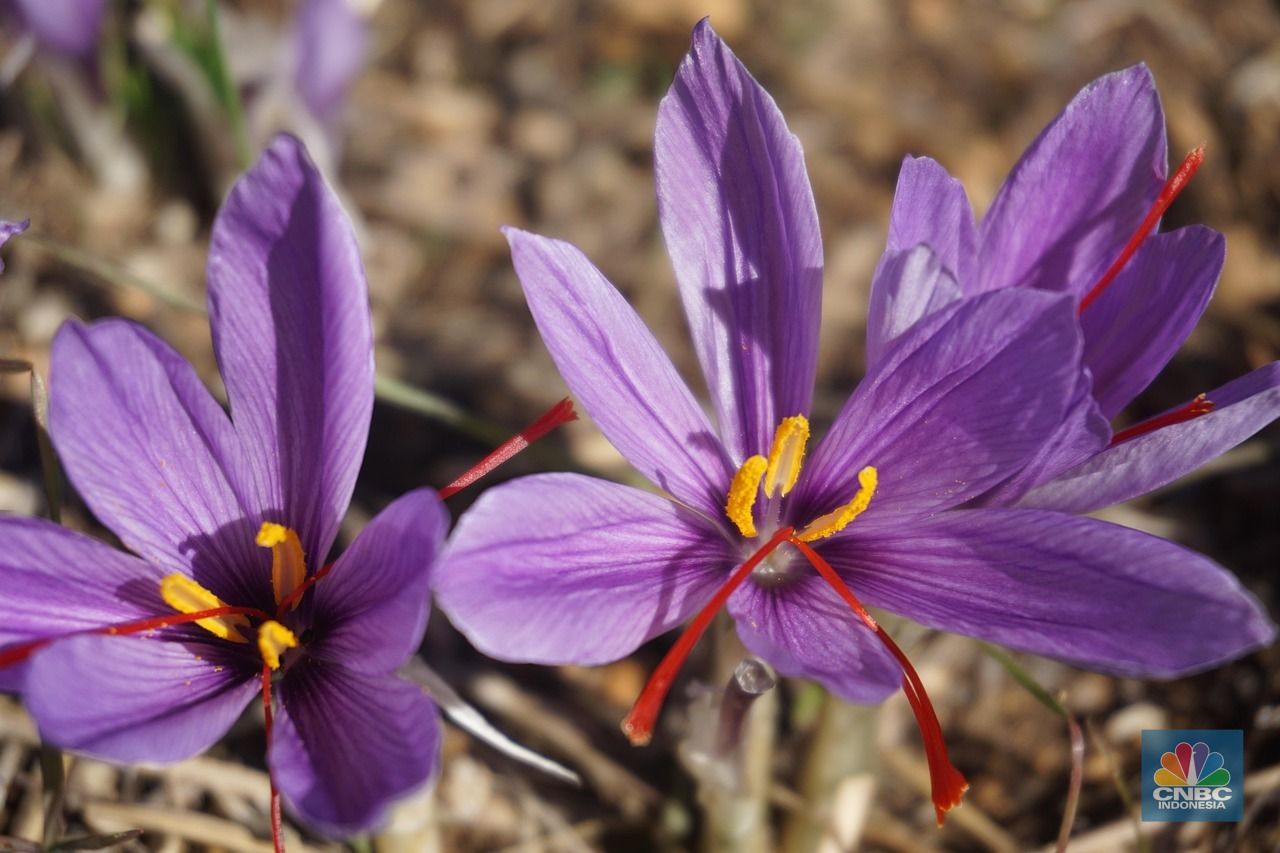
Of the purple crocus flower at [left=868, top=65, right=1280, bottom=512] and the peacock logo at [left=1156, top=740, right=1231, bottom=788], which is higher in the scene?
the purple crocus flower at [left=868, top=65, right=1280, bottom=512]

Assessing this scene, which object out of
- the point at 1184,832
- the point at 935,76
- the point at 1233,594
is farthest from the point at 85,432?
the point at 935,76

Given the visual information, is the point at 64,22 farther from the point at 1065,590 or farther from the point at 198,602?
the point at 1065,590

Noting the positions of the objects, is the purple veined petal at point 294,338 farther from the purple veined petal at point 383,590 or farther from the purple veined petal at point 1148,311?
the purple veined petal at point 1148,311

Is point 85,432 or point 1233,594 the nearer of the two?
point 1233,594

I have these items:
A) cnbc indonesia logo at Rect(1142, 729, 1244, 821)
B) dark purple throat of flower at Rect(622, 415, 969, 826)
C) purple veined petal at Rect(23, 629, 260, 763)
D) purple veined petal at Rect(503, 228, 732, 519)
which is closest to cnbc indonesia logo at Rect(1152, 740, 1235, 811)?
cnbc indonesia logo at Rect(1142, 729, 1244, 821)

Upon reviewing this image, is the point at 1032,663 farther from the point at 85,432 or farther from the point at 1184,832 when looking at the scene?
the point at 85,432

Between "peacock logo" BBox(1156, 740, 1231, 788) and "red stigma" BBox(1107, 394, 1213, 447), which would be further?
"peacock logo" BBox(1156, 740, 1231, 788)

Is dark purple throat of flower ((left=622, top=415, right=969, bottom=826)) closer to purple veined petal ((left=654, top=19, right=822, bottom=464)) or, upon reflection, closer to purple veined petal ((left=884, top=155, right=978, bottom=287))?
purple veined petal ((left=654, top=19, right=822, bottom=464))
